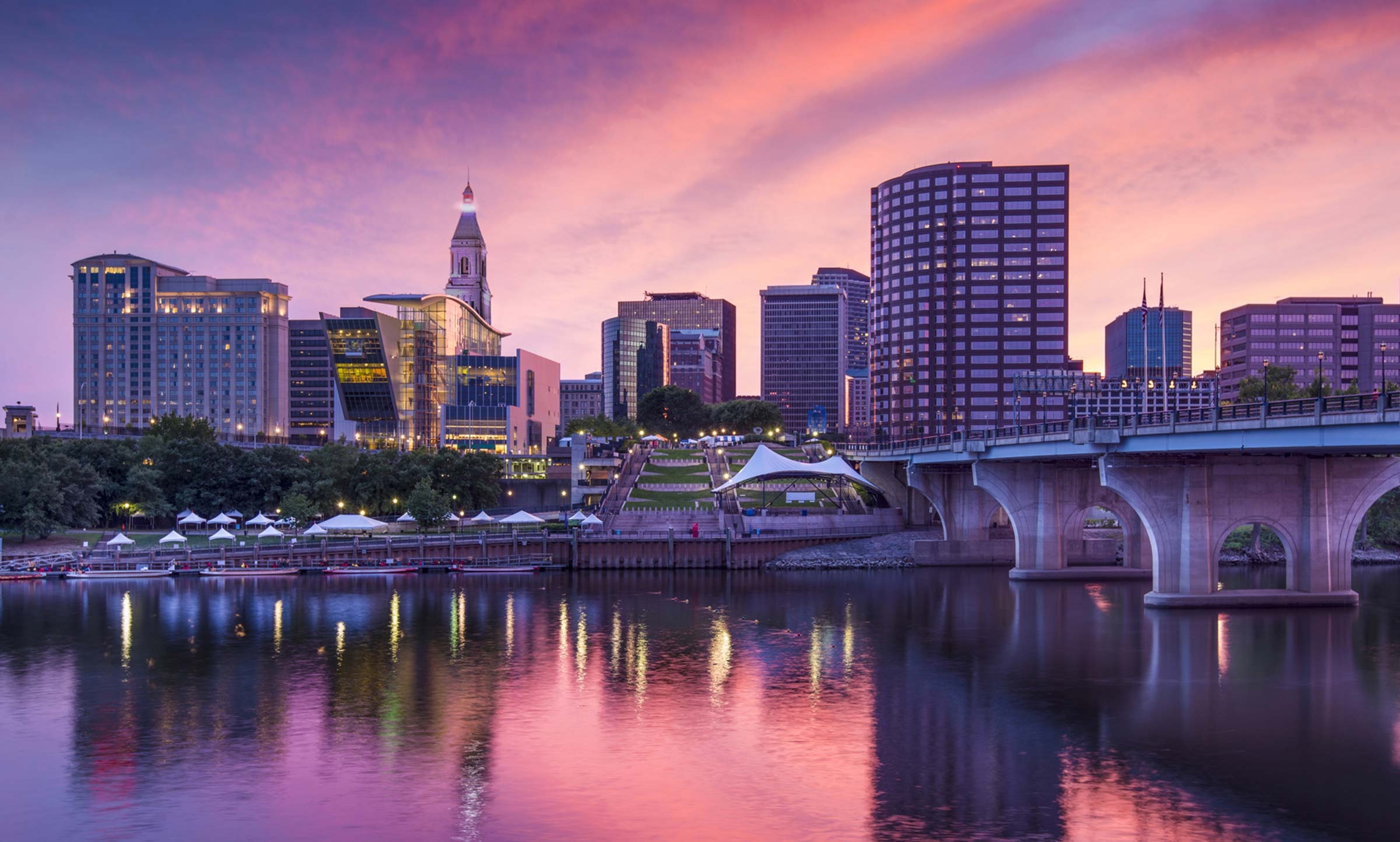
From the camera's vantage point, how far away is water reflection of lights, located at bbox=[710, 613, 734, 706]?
5009 centimetres

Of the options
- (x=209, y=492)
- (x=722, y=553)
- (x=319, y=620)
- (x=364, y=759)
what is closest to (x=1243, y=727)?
(x=364, y=759)

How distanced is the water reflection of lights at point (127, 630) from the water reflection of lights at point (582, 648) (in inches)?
873

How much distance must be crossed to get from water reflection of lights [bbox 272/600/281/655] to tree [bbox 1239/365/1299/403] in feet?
324

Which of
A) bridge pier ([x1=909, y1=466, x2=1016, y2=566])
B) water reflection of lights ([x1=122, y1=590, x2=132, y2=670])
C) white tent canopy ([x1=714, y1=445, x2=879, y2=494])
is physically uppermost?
white tent canopy ([x1=714, y1=445, x2=879, y2=494])

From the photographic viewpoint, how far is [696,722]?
44625mm

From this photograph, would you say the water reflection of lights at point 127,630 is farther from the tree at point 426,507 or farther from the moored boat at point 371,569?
the tree at point 426,507

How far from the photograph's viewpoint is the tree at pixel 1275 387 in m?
128

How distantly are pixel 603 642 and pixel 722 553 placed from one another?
4400cm

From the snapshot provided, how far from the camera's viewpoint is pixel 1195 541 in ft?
232

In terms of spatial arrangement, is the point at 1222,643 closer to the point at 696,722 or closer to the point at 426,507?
the point at 696,722

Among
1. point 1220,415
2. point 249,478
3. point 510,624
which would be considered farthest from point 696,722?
point 249,478

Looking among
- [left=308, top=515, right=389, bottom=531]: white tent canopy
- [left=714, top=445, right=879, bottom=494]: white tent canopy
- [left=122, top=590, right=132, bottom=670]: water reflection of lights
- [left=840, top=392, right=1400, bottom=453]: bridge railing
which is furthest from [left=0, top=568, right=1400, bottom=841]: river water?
[left=714, top=445, right=879, bottom=494]: white tent canopy

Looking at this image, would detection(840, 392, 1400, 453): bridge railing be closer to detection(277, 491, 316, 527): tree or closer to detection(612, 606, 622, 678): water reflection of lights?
detection(612, 606, 622, 678): water reflection of lights

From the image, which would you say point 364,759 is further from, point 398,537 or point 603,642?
point 398,537
